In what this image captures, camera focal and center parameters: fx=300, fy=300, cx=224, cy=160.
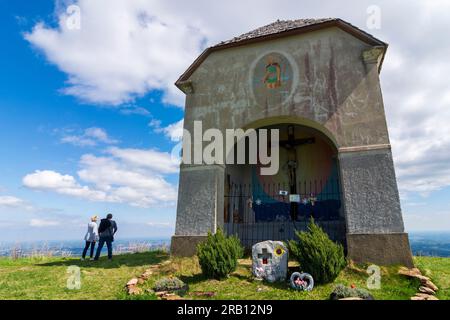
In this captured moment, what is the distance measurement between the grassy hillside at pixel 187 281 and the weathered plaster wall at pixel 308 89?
386 cm

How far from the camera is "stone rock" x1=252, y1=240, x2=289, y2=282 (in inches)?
305

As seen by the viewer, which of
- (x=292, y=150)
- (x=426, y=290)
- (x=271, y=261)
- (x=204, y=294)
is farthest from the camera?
(x=292, y=150)

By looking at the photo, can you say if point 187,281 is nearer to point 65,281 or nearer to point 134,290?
point 134,290

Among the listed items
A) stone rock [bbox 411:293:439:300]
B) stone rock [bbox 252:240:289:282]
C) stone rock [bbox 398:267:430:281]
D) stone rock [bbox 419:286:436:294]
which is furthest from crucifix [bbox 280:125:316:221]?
stone rock [bbox 411:293:439:300]

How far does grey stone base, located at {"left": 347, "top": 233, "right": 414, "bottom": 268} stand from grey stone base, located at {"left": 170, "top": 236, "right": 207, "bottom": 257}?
4533mm

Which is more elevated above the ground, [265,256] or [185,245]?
[185,245]

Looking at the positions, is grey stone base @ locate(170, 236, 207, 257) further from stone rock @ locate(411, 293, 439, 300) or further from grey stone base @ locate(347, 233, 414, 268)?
stone rock @ locate(411, 293, 439, 300)

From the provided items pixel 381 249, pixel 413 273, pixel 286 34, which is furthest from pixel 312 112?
pixel 413 273

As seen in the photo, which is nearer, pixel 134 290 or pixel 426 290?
pixel 426 290

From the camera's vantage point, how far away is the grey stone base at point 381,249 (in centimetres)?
775

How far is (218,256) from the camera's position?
794cm

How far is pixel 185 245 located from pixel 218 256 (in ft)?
7.68

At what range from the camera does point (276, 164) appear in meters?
14.2

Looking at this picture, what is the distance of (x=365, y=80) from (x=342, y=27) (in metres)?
2.06
